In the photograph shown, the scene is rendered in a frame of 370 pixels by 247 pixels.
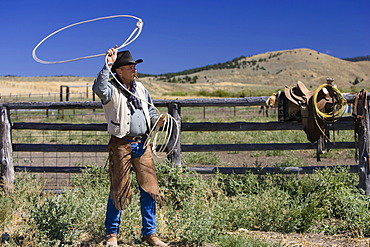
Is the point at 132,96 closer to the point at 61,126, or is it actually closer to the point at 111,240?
the point at 111,240

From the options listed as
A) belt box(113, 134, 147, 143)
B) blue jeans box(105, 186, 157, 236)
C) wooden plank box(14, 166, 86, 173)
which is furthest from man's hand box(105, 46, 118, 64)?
wooden plank box(14, 166, 86, 173)

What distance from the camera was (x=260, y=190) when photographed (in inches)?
233

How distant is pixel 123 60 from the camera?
4.27 metres

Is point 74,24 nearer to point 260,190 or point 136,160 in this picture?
point 136,160

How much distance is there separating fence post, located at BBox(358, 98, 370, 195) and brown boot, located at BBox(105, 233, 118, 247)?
11.7ft

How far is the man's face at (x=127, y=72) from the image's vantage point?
4.32m

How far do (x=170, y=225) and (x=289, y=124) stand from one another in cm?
255

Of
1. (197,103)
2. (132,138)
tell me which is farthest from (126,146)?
(197,103)

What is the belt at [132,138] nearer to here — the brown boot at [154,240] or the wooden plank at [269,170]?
the brown boot at [154,240]

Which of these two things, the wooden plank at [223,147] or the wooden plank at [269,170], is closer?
the wooden plank at [269,170]

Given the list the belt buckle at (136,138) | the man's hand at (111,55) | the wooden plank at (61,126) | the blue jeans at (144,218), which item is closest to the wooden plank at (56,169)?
the wooden plank at (61,126)

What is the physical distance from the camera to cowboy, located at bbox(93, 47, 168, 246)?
424cm

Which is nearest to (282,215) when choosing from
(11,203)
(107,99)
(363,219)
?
(363,219)

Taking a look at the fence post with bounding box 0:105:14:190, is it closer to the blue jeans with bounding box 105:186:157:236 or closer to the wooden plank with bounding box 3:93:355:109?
the wooden plank with bounding box 3:93:355:109
